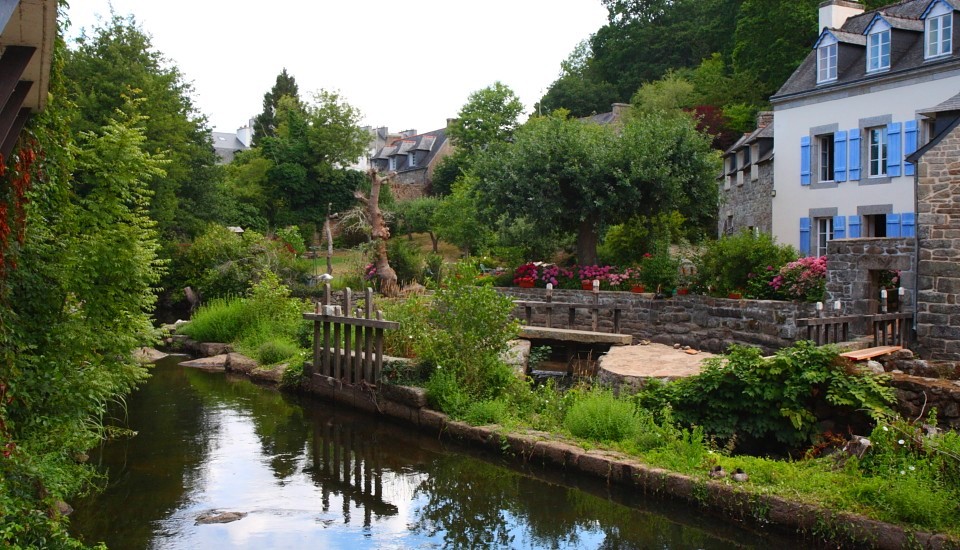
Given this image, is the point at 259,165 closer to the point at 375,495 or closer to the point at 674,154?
the point at 674,154

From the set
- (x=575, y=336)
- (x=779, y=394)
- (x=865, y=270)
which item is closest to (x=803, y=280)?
(x=865, y=270)

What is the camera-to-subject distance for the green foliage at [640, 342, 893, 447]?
8758mm

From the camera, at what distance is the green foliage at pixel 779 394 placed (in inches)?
345

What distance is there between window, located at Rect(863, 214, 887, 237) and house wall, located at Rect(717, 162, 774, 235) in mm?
3211

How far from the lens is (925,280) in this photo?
1302 centimetres

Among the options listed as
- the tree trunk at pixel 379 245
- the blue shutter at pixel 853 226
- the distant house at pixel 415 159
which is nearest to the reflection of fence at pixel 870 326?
the blue shutter at pixel 853 226

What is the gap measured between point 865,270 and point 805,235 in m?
8.93

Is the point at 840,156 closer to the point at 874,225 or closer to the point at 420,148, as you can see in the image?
the point at 874,225

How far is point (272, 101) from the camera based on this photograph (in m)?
66.8

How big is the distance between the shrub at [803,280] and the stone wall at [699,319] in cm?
63

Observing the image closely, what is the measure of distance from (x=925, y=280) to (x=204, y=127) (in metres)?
29.7

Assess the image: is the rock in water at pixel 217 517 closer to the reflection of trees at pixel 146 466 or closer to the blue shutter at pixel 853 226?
the reflection of trees at pixel 146 466

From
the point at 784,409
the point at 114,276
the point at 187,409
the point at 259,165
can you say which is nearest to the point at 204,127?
the point at 259,165

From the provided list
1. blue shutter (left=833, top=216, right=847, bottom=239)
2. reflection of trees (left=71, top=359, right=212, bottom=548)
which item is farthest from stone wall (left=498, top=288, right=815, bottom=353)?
reflection of trees (left=71, top=359, right=212, bottom=548)
